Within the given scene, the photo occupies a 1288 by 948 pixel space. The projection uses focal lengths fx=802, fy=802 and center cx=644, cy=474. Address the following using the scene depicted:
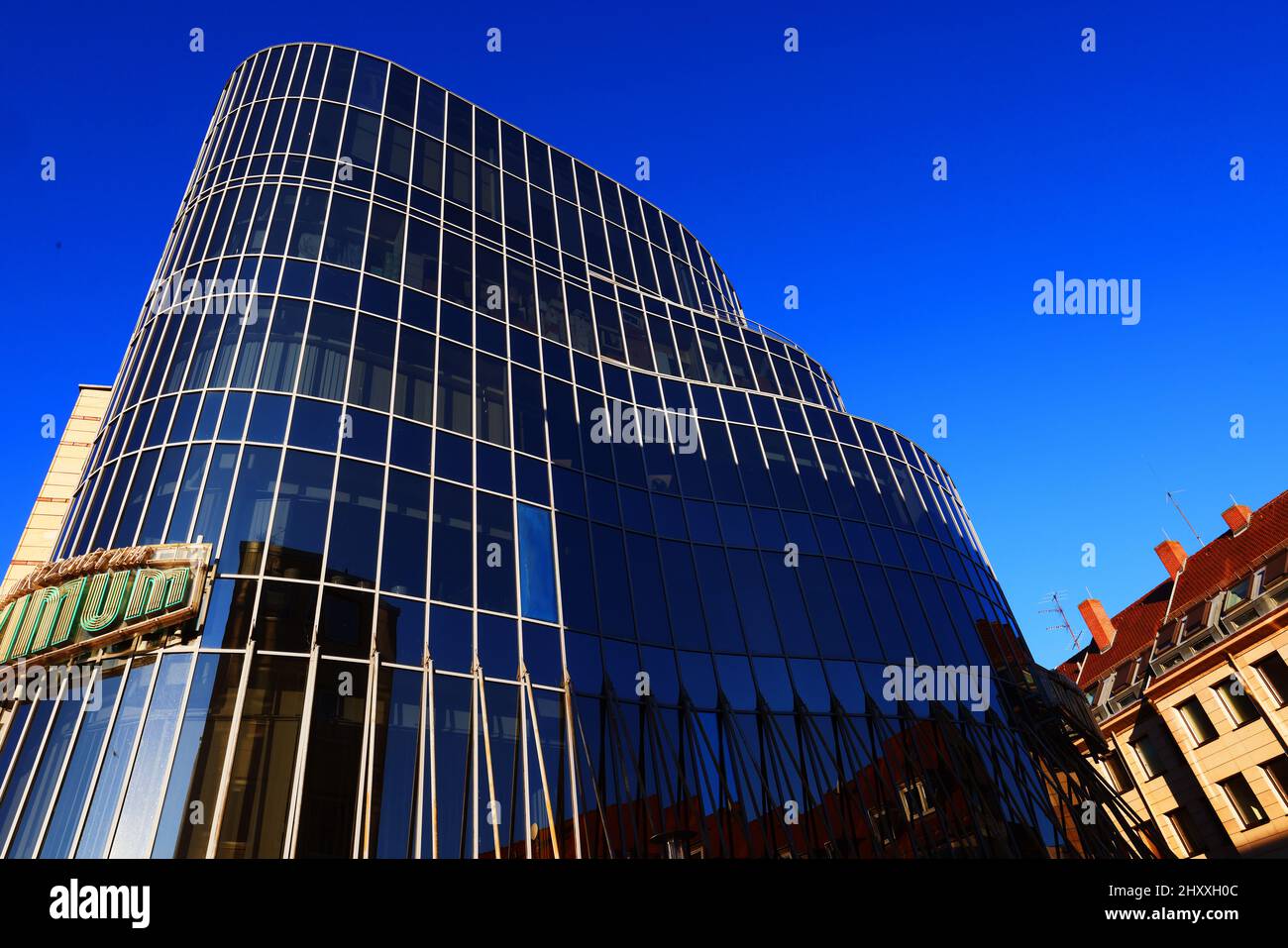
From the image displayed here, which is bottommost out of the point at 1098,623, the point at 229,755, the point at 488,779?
the point at 488,779

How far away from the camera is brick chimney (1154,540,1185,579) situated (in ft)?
171

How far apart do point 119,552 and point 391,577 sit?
560 centimetres

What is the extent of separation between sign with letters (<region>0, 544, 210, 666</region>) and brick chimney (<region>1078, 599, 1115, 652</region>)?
56802 mm

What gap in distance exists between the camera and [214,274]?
23.4 metres

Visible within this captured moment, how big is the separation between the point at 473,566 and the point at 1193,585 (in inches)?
1802

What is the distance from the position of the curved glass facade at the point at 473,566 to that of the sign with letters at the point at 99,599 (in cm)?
47

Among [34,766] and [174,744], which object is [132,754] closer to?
[174,744]

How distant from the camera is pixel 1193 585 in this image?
4725 centimetres

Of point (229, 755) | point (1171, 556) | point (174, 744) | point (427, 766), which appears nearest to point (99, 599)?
point (174, 744)

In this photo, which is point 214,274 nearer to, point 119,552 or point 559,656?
point 119,552

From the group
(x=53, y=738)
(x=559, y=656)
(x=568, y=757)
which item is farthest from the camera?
(x=559, y=656)

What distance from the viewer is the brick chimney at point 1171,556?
2053 inches

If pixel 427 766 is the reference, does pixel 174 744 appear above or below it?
above
